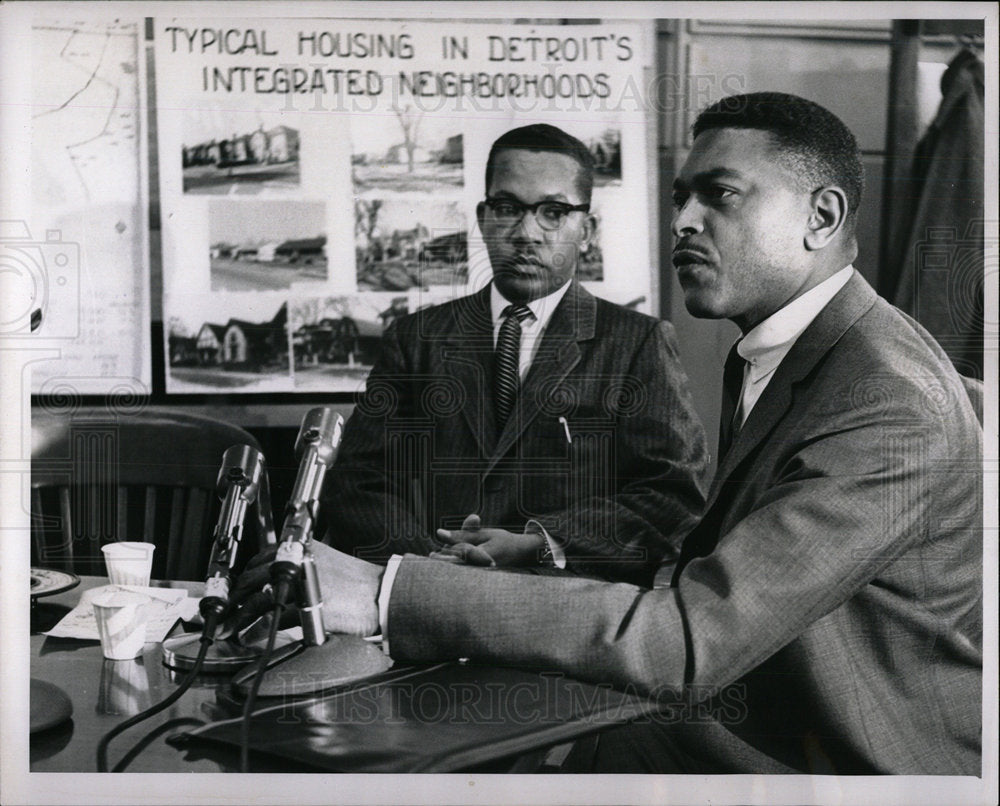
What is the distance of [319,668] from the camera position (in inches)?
64.4

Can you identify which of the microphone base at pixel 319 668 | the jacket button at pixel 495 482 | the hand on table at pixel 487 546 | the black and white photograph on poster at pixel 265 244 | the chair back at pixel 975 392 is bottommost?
the microphone base at pixel 319 668

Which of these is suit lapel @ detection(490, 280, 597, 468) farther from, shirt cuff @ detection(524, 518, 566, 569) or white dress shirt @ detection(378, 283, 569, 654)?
shirt cuff @ detection(524, 518, 566, 569)

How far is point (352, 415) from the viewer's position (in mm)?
1713

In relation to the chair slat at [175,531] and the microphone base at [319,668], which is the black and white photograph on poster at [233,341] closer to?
the chair slat at [175,531]

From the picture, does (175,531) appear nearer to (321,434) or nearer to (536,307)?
(321,434)

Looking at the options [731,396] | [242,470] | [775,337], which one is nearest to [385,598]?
[242,470]

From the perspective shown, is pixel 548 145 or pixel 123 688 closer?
pixel 123 688

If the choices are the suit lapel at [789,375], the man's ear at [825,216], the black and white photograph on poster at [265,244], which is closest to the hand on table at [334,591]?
the black and white photograph on poster at [265,244]

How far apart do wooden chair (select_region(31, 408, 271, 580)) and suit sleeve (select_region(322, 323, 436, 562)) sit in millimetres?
172

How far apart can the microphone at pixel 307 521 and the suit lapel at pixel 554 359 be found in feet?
0.88

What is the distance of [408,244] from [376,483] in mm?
393

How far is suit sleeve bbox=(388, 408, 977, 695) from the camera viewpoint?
1.59 metres

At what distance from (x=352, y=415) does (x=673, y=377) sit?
53 cm

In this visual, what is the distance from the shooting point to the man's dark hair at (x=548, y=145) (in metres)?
1.71
